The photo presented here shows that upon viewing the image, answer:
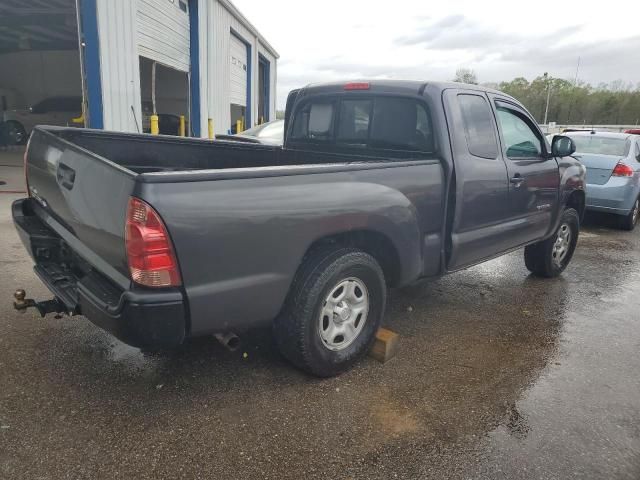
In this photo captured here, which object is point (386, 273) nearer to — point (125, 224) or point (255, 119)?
point (125, 224)

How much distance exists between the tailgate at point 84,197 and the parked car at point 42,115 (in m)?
16.9

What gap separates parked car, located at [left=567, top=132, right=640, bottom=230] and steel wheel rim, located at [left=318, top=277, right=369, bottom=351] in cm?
666

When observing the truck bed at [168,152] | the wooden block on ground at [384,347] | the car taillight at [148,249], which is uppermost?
the truck bed at [168,152]

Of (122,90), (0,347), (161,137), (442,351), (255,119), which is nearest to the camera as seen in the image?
(0,347)

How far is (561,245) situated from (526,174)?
5.29ft

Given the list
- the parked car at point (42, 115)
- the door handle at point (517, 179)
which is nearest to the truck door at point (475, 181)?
the door handle at point (517, 179)

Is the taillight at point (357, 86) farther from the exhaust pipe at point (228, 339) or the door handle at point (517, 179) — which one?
the exhaust pipe at point (228, 339)

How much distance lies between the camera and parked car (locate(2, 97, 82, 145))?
1719 cm

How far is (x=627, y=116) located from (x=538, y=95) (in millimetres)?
14749

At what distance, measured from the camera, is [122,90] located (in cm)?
930

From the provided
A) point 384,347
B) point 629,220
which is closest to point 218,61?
point 629,220

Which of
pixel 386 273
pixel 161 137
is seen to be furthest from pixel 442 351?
pixel 161 137

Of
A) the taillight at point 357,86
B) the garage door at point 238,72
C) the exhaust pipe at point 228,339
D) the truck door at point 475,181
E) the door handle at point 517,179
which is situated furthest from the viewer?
the garage door at point 238,72

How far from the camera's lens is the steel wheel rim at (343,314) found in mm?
2904
